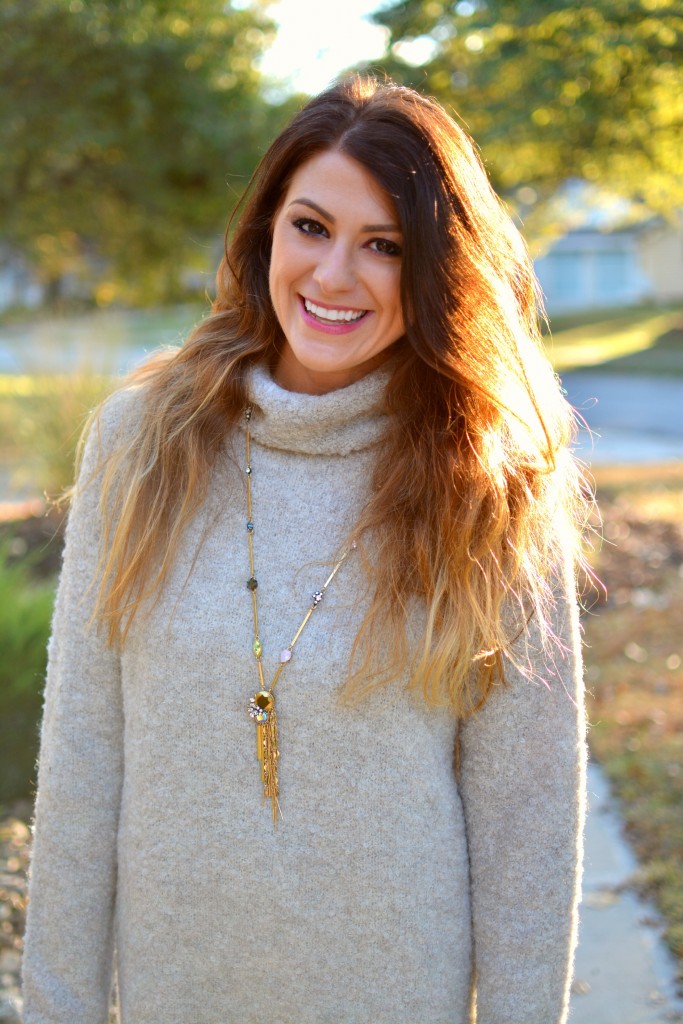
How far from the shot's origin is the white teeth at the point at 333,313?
1779mm

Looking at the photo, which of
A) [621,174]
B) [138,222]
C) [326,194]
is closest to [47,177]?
[138,222]

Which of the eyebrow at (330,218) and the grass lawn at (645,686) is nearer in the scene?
the eyebrow at (330,218)

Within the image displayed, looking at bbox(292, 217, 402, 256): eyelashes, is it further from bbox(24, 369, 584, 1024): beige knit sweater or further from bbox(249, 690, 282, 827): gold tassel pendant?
bbox(249, 690, 282, 827): gold tassel pendant

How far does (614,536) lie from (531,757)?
5831 millimetres

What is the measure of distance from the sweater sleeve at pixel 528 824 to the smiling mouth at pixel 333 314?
0.59m

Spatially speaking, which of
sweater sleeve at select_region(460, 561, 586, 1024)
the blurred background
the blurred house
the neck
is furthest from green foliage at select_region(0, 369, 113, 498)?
the blurred house

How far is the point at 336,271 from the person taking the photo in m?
1.74

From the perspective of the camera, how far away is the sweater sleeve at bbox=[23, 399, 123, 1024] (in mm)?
1735

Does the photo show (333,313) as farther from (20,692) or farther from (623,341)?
(623,341)

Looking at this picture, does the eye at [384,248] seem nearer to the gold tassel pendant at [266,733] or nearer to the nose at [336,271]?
the nose at [336,271]

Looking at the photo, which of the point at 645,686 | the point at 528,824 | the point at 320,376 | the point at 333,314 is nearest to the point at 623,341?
the point at 645,686

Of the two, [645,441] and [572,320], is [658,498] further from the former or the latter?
[572,320]

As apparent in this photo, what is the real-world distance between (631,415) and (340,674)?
13747 millimetres

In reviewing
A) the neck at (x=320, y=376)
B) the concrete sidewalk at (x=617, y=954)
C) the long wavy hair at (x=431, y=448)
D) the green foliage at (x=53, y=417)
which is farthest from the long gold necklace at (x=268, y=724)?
the green foliage at (x=53, y=417)
